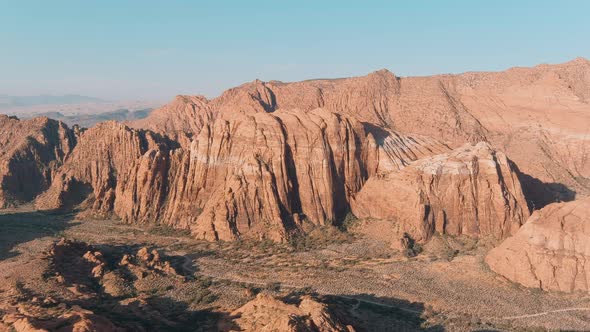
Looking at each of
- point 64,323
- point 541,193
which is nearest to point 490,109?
point 541,193

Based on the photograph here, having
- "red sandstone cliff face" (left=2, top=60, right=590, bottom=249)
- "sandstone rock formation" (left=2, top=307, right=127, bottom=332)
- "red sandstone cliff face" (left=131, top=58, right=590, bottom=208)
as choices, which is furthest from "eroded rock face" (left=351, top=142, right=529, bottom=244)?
"sandstone rock formation" (left=2, top=307, right=127, bottom=332)

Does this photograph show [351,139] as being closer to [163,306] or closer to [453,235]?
[453,235]

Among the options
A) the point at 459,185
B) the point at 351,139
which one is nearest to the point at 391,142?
the point at 351,139

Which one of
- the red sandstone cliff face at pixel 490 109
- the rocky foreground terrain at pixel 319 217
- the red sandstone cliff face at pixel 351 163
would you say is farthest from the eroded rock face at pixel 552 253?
the red sandstone cliff face at pixel 490 109

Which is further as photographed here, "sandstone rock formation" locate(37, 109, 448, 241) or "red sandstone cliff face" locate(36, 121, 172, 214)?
"red sandstone cliff face" locate(36, 121, 172, 214)

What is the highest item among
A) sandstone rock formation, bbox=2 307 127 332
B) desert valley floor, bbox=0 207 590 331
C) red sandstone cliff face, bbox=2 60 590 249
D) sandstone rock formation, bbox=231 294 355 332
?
red sandstone cliff face, bbox=2 60 590 249

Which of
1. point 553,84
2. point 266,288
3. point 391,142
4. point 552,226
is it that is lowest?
point 266,288

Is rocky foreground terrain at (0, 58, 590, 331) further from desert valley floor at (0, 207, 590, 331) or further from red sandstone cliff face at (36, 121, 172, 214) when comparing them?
red sandstone cliff face at (36, 121, 172, 214)
